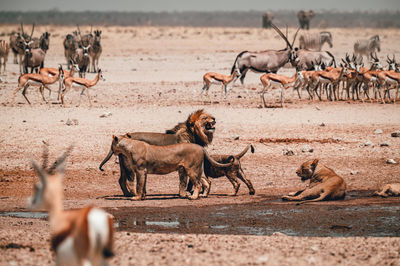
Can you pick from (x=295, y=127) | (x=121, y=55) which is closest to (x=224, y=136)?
(x=295, y=127)

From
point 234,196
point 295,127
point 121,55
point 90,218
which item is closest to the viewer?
point 90,218

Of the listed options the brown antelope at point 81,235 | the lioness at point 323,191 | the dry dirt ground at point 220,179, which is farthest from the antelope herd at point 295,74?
the brown antelope at point 81,235

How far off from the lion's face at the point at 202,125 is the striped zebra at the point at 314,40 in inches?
1228

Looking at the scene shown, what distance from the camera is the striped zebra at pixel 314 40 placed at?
139ft

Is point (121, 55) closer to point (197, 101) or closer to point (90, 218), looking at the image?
point (197, 101)

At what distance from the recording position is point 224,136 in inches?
622

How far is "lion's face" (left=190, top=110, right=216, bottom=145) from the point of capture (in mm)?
11914

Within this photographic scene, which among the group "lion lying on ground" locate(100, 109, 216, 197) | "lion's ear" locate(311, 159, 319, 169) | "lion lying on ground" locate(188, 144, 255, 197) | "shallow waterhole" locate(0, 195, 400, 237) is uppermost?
"lion lying on ground" locate(100, 109, 216, 197)

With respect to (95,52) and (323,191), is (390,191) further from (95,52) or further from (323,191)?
(95,52)

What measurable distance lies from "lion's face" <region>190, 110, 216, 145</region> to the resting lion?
2.67 feet

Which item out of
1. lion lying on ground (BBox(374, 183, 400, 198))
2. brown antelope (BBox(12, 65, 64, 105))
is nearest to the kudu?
brown antelope (BBox(12, 65, 64, 105))

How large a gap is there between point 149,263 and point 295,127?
1030cm

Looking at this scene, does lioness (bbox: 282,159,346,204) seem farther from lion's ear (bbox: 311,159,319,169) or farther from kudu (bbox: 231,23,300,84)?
kudu (bbox: 231,23,300,84)

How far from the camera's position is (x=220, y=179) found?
1284 cm
